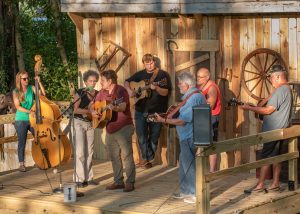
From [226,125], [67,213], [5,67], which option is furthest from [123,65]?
[5,67]

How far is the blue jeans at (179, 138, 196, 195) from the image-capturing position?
12680 millimetres

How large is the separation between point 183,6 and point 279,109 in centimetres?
271

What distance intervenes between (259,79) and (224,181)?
1.56 meters

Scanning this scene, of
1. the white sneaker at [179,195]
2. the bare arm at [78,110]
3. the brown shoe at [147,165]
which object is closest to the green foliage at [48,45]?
the brown shoe at [147,165]

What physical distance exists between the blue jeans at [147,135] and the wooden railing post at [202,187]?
10.8 ft

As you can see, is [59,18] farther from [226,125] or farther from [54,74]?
[226,125]

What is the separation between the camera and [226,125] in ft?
48.4

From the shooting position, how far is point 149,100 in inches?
591

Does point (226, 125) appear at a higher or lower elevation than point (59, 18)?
lower

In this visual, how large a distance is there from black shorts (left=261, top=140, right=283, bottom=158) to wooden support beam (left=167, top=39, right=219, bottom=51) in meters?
2.13

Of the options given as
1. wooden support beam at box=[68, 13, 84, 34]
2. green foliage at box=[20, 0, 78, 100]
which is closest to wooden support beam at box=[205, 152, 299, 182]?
wooden support beam at box=[68, 13, 84, 34]

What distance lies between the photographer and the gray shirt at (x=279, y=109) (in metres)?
12.7

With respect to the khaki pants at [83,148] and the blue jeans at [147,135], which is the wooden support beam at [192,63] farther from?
the khaki pants at [83,148]

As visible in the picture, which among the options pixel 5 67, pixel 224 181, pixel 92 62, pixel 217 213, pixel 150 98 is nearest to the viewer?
pixel 217 213
